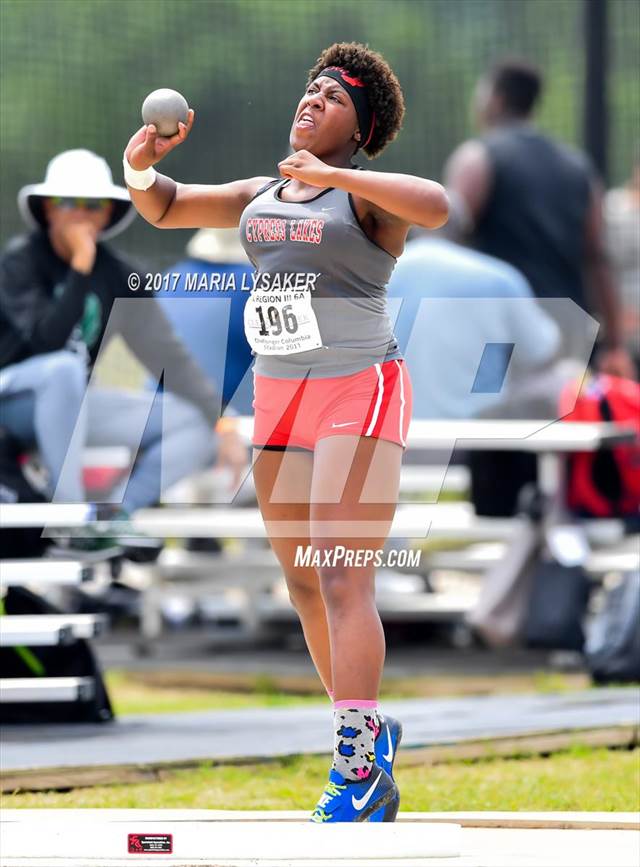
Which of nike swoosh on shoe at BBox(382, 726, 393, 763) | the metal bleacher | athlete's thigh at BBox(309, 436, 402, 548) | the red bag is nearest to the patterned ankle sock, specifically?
nike swoosh on shoe at BBox(382, 726, 393, 763)

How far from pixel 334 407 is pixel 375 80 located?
0.72m

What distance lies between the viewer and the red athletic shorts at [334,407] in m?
3.68

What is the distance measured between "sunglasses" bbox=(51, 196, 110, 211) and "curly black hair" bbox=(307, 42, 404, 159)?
5.54 feet

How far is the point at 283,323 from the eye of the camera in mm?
3701

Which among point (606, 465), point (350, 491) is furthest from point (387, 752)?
point (606, 465)

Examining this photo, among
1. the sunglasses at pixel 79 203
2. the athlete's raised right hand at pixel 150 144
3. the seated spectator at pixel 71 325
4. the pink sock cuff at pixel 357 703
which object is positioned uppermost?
the athlete's raised right hand at pixel 150 144

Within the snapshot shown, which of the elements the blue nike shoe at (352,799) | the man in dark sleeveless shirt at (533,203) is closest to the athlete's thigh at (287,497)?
the blue nike shoe at (352,799)

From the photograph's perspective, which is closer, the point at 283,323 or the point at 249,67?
the point at 283,323

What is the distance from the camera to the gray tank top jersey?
365cm

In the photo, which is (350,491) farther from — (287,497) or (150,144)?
(150,144)

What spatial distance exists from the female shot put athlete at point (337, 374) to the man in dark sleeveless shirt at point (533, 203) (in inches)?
166

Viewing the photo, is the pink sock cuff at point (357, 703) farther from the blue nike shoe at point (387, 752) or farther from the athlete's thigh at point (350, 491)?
the athlete's thigh at point (350, 491)

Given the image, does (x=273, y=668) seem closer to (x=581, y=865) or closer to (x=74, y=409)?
(x=74, y=409)

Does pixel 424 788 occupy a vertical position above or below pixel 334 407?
below
